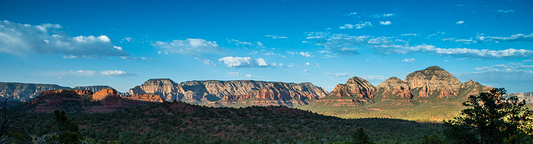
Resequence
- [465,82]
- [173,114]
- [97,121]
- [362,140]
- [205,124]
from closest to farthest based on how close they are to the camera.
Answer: [362,140], [97,121], [205,124], [173,114], [465,82]

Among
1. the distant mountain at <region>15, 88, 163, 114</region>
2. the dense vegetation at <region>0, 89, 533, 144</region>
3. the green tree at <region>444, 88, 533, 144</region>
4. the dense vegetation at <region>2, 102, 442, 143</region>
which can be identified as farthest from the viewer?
the distant mountain at <region>15, 88, 163, 114</region>

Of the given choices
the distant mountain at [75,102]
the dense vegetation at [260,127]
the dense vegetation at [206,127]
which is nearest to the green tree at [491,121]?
the dense vegetation at [260,127]

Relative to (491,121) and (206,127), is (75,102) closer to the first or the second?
(206,127)

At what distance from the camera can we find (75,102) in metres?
101

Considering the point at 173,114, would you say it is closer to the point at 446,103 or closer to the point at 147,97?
the point at 147,97

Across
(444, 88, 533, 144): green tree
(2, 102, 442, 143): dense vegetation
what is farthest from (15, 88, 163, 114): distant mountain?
(444, 88, 533, 144): green tree

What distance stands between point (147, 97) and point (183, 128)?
127 metres

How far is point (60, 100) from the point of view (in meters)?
98.1

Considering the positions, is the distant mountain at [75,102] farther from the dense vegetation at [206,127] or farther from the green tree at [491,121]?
the green tree at [491,121]

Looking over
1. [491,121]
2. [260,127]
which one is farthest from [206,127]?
[491,121]

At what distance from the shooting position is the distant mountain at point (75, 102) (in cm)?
9269

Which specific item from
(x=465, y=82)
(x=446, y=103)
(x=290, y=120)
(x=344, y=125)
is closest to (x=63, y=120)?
(x=290, y=120)

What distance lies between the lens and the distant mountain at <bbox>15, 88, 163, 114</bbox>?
92.7 metres

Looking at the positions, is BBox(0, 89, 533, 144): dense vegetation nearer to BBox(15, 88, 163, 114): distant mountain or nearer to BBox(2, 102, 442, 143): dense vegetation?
BBox(2, 102, 442, 143): dense vegetation
